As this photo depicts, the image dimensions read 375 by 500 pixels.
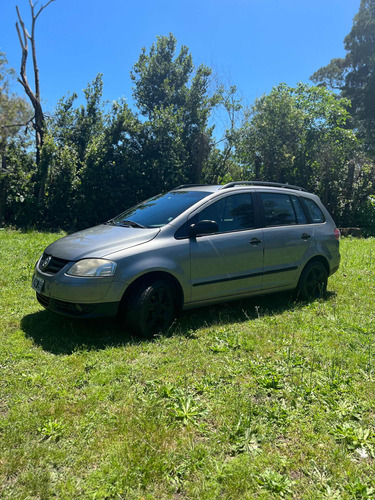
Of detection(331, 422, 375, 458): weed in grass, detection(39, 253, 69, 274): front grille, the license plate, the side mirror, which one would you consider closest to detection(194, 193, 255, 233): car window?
the side mirror

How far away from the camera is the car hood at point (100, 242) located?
3807mm

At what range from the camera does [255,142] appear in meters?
14.5

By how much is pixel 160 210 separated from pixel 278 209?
5.50ft

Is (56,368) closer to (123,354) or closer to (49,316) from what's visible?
(123,354)

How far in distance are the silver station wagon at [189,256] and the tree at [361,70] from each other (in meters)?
27.3

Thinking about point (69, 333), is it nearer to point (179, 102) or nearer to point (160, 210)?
point (160, 210)

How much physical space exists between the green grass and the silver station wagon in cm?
38

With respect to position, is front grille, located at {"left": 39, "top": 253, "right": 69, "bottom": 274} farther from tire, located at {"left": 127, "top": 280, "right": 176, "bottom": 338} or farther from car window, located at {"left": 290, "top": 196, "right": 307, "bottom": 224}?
car window, located at {"left": 290, "top": 196, "right": 307, "bottom": 224}

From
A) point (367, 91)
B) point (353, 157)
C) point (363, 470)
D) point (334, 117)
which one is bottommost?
point (363, 470)

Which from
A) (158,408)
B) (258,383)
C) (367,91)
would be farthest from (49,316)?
(367,91)

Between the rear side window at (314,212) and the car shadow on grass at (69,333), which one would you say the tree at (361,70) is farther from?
the car shadow on grass at (69,333)

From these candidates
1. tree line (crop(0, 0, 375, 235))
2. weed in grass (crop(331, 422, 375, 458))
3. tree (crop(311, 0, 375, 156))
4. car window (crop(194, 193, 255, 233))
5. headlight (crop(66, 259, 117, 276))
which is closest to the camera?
weed in grass (crop(331, 422, 375, 458))

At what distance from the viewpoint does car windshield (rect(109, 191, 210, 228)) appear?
443 cm

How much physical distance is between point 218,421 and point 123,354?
1.26 meters
